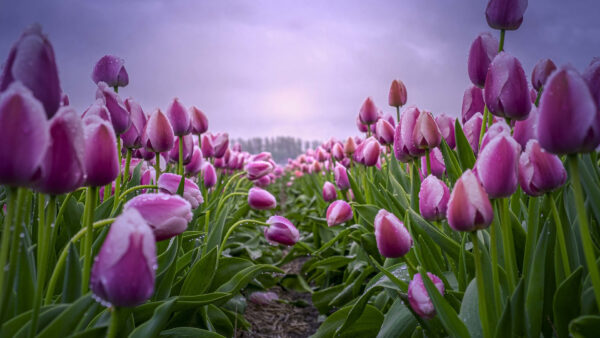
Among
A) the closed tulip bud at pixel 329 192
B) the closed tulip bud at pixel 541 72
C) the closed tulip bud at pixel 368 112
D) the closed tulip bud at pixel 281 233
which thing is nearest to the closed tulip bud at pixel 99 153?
the closed tulip bud at pixel 281 233

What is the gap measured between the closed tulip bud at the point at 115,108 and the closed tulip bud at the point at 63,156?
549mm

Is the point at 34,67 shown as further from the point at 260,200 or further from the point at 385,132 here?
the point at 385,132

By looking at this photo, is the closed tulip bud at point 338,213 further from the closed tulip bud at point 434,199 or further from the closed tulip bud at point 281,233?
the closed tulip bud at point 434,199

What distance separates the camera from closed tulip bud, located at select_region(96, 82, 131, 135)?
112 centimetres

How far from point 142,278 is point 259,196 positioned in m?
1.43

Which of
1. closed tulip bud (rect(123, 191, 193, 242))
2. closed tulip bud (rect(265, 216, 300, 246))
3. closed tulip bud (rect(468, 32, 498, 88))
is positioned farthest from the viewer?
closed tulip bud (rect(265, 216, 300, 246))

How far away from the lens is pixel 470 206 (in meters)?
0.70

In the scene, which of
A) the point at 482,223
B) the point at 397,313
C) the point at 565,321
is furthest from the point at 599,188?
the point at 397,313

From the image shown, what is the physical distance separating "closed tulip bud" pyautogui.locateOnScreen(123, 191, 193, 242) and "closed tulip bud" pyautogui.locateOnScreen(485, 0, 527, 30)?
3.33 ft

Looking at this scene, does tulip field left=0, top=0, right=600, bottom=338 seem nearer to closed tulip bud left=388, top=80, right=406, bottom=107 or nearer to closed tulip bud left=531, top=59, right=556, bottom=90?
closed tulip bud left=531, top=59, right=556, bottom=90

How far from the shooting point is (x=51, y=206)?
26.4 inches

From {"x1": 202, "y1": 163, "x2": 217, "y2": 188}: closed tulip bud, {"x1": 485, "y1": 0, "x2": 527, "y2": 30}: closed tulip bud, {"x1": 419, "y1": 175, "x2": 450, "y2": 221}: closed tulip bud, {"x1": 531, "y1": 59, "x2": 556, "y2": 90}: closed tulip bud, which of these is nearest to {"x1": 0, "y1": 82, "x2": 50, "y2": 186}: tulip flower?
{"x1": 419, "y1": 175, "x2": 450, "y2": 221}: closed tulip bud

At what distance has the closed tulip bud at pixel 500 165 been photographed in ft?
2.36

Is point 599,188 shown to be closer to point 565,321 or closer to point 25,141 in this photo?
point 565,321
